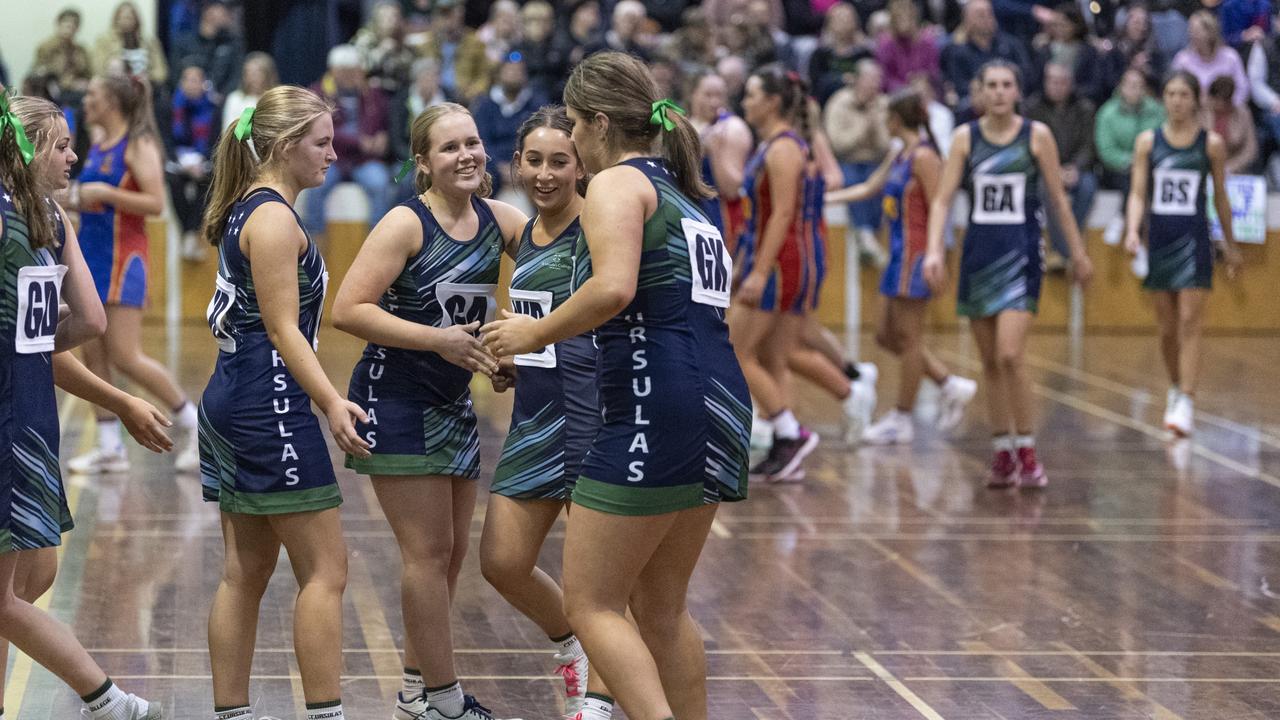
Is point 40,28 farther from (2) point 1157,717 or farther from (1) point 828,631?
(2) point 1157,717

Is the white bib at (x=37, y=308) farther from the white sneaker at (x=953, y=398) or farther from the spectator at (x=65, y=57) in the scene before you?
the spectator at (x=65, y=57)

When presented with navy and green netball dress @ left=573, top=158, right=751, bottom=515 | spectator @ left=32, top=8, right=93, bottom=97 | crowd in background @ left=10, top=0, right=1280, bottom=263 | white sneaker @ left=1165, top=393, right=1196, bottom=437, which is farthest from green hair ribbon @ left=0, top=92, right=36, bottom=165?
spectator @ left=32, top=8, right=93, bottom=97

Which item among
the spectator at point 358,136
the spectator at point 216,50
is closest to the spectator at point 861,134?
the spectator at point 358,136

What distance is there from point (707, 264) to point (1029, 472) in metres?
5.12

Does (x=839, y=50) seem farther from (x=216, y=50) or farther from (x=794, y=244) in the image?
(x=794, y=244)

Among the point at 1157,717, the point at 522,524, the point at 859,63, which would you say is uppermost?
the point at 859,63

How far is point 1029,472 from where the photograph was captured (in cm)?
882

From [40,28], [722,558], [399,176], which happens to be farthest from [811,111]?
[40,28]

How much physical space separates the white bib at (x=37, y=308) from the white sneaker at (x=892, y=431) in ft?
21.3

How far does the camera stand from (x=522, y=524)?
482cm

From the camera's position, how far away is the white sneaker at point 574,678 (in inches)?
198

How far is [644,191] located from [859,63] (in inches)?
481

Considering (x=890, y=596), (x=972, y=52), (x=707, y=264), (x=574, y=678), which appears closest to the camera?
(x=707, y=264)

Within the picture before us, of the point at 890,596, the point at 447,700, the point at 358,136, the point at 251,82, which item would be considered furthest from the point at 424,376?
the point at 358,136
